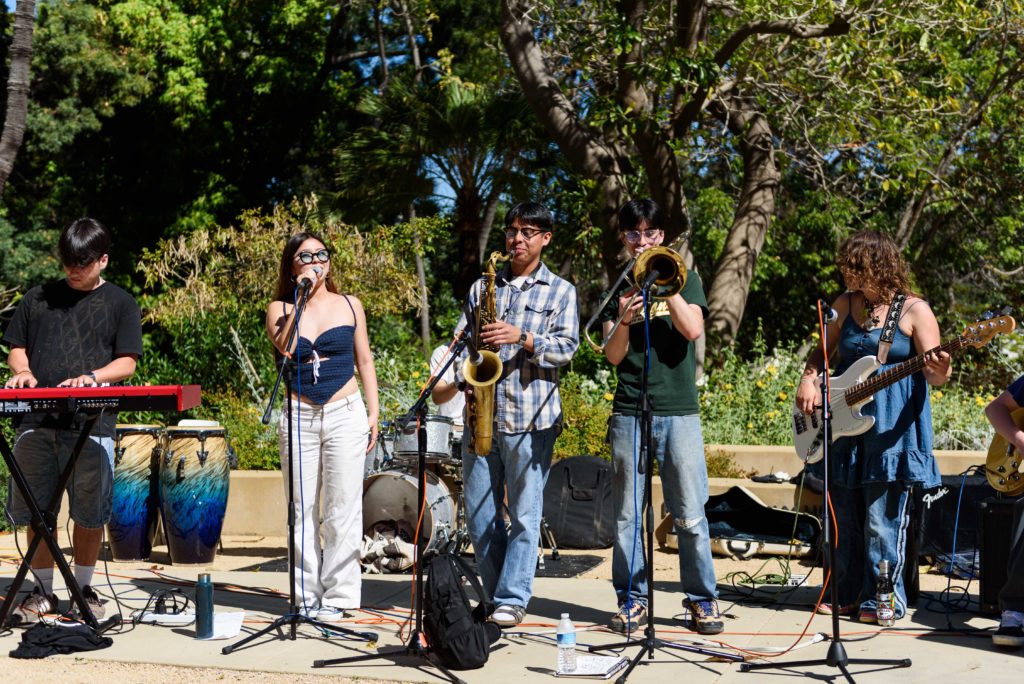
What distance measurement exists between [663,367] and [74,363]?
288 cm

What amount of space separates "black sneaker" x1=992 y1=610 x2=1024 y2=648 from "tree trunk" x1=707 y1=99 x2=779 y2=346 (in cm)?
780

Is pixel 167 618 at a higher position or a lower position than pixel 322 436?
lower

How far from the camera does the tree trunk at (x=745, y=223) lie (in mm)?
12953

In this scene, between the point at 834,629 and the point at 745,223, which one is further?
the point at 745,223

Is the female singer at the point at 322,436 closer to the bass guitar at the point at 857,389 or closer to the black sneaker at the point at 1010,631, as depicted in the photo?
the bass guitar at the point at 857,389

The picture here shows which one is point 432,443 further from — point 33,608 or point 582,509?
point 33,608

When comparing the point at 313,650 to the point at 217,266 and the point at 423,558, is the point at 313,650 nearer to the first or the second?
the point at 423,558

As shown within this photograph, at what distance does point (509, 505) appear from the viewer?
209 inches

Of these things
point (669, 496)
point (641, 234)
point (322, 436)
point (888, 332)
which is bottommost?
point (669, 496)

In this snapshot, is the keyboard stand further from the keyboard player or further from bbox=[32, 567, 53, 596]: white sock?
bbox=[32, 567, 53, 596]: white sock

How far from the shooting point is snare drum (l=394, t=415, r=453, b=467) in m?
7.16

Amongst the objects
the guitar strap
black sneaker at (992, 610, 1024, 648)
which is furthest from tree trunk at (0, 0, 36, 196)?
black sneaker at (992, 610, 1024, 648)

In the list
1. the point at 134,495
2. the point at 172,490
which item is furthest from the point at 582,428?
the point at 134,495

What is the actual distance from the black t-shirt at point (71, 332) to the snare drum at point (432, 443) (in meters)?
2.04
